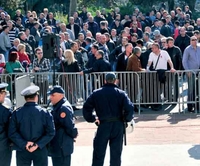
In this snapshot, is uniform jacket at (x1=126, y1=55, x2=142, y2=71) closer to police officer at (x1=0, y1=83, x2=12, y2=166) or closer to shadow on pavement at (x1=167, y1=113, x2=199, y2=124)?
shadow on pavement at (x1=167, y1=113, x2=199, y2=124)

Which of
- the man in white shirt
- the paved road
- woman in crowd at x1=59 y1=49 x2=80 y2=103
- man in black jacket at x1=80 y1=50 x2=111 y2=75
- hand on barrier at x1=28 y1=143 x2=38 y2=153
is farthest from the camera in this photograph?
woman in crowd at x1=59 y1=49 x2=80 y2=103

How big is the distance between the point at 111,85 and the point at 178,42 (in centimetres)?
1006

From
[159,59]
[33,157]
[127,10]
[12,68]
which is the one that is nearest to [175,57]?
[159,59]

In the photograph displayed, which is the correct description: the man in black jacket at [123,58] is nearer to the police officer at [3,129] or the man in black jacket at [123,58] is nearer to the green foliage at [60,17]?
the police officer at [3,129]

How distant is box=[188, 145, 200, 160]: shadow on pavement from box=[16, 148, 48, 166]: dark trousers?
361cm

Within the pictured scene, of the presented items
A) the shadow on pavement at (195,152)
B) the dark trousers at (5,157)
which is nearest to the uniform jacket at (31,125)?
the dark trousers at (5,157)

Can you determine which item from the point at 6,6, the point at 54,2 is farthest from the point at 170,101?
the point at 54,2

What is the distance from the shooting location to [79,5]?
44.4 m

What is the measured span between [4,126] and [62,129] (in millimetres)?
864

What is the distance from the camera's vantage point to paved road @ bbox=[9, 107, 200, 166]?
11.3 meters

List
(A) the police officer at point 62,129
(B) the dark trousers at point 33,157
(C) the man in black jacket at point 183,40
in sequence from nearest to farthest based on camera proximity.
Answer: (B) the dark trousers at point 33,157 → (A) the police officer at point 62,129 → (C) the man in black jacket at point 183,40

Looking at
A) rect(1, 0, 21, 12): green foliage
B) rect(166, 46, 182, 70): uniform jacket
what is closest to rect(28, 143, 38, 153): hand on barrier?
rect(166, 46, 182, 70): uniform jacket

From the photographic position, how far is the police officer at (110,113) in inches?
389

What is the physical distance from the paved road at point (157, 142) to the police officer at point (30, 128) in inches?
106
